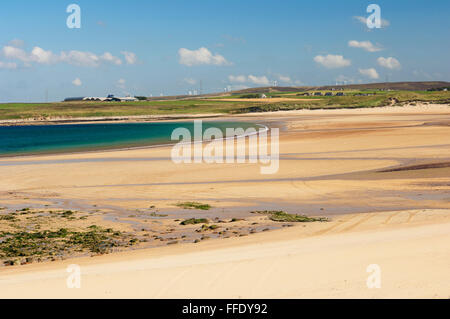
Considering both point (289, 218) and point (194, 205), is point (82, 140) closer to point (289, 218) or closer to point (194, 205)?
point (194, 205)

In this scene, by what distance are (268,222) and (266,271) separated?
5.58m

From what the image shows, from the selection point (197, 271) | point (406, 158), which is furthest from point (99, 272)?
point (406, 158)

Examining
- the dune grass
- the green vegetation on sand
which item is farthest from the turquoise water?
the green vegetation on sand

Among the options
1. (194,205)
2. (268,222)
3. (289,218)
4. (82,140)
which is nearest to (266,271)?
(268,222)

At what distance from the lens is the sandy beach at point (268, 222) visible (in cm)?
938

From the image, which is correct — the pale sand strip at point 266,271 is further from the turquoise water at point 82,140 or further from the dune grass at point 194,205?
the turquoise water at point 82,140

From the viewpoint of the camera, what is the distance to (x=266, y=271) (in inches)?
397

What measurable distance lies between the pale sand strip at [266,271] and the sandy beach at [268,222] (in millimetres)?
21

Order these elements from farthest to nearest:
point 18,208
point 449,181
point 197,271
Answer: point 449,181 < point 18,208 < point 197,271

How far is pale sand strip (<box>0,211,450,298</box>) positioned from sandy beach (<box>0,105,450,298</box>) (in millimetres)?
21

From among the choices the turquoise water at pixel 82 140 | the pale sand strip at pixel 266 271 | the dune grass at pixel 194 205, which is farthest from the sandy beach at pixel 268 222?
the turquoise water at pixel 82 140
